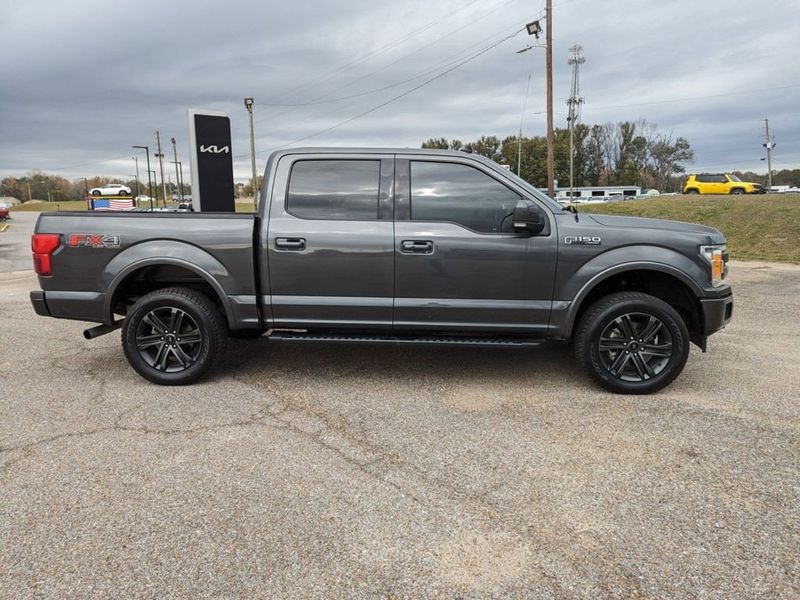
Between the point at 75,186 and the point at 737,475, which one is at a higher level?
the point at 75,186

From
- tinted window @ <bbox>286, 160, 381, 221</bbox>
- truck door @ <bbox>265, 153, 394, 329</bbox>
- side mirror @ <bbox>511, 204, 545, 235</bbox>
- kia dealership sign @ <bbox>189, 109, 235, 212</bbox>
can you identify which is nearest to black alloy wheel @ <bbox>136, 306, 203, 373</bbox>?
truck door @ <bbox>265, 153, 394, 329</bbox>

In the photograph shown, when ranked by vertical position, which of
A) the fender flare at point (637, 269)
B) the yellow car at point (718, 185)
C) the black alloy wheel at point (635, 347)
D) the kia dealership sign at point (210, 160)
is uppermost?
the yellow car at point (718, 185)

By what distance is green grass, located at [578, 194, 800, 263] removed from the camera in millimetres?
14836

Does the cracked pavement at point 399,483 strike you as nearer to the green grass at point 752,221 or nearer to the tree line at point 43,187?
the green grass at point 752,221

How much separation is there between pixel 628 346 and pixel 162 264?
3.76 m

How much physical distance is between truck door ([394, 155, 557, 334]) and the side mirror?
0.06 meters

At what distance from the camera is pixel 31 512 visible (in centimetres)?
280

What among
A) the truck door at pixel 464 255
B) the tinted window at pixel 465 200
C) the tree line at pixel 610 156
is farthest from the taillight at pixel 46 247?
the tree line at pixel 610 156

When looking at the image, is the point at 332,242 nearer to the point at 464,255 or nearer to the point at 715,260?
the point at 464,255

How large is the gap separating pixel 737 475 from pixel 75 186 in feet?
531

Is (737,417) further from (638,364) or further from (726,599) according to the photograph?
(726,599)

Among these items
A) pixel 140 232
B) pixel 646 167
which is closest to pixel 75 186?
pixel 646 167

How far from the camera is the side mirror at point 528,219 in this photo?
4180 mm

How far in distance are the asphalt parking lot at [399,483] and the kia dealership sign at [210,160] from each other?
5435 millimetres
